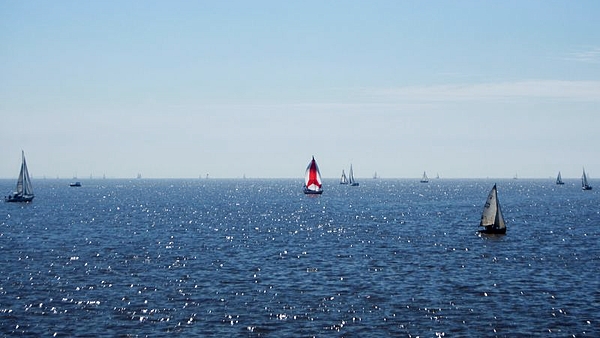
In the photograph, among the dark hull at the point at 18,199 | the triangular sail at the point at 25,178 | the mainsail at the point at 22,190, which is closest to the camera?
the triangular sail at the point at 25,178

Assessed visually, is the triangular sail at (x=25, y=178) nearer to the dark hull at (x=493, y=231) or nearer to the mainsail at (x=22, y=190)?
the mainsail at (x=22, y=190)

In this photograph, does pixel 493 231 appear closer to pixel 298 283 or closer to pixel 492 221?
pixel 492 221

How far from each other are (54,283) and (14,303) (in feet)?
28.7

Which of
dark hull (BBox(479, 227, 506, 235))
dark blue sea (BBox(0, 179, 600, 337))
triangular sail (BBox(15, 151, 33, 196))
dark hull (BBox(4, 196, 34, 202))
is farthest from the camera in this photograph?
dark hull (BBox(4, 196, 34, 202))

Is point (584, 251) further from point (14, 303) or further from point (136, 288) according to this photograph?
point (14, 303)

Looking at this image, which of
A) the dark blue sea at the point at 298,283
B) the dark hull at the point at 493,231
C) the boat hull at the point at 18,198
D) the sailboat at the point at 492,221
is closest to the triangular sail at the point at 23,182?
the boat hull at the point at 18,198

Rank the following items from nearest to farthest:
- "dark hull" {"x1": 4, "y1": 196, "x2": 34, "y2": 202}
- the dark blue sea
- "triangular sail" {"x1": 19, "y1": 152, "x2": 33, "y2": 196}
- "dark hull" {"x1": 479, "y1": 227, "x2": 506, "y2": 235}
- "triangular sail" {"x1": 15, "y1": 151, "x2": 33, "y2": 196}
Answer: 1. the dark blue sea
2. "dark hull" {"x1": 479, "y1": 227, "x2": 506, "y2": 235}
3. "triangular sail" {"x1": 19, "y1": 152, "x2": 33, "y2": 196}
4. "triangular sail" {"x1": 15, "y1": 151, "x2": 33, "y2": 196}
5. "dark hull" {"x1": 4, "y1": 196, "x2": 34, "y2": 202}

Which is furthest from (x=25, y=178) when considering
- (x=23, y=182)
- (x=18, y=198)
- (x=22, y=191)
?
(x=22, y=191)

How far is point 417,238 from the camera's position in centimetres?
10356

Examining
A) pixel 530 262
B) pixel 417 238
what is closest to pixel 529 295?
pixel 530 262

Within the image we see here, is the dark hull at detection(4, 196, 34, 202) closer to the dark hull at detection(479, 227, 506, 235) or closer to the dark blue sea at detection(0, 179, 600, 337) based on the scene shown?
the dark blue sea at detection(0, 179, 600, 337)

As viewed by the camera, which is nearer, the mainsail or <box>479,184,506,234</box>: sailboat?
<box>479,184,506,234</box>: sailboat

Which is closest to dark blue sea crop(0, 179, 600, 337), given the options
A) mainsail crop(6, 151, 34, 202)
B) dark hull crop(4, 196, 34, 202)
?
mainsail crop(6, 151, 34, 202)

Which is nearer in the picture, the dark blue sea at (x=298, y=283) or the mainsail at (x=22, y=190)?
the dark blue sea at (x=298, y=283)
